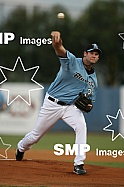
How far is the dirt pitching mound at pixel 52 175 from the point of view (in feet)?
19.5

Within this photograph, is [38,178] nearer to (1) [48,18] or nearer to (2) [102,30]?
(1) [48,18]

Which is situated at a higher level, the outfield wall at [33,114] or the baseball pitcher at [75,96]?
the baseball pitcher at [75,96]

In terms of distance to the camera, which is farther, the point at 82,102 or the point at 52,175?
the point at 82,102

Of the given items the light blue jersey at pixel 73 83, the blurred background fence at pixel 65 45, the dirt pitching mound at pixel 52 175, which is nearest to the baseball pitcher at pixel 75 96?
the light blue jersey at pixel 73 83

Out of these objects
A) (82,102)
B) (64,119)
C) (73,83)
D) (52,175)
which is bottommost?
(52,175)

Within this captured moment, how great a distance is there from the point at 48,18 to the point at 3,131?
3.73 metres

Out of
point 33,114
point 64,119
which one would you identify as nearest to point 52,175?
point 64,119

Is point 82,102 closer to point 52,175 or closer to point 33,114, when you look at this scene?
point 52,175

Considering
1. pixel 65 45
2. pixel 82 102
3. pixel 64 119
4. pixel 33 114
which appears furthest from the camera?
pixel 65 45

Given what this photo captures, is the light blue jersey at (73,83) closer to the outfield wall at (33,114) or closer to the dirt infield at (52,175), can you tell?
the dirt infield at (52,175)

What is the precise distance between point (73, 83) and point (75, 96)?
16cm

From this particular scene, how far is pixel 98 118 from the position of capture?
16.8 meters

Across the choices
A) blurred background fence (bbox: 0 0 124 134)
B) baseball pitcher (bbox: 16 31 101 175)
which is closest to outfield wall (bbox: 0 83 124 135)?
blurred background fence (bbox: 0 0 124 134)

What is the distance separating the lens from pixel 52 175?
6.48m
